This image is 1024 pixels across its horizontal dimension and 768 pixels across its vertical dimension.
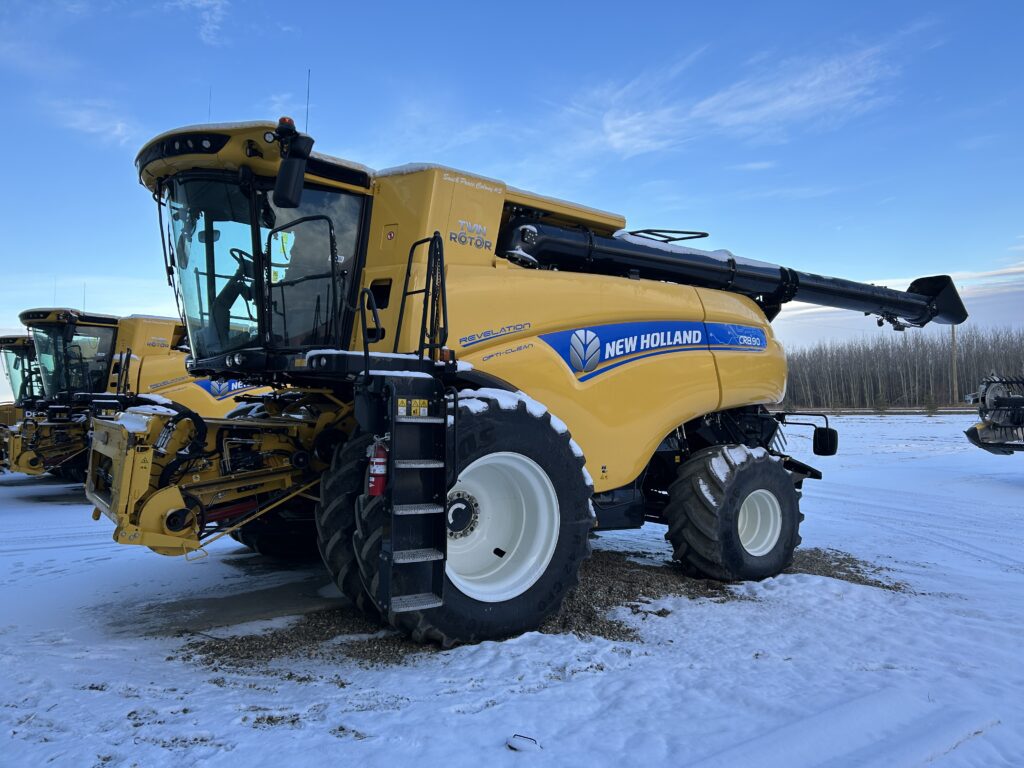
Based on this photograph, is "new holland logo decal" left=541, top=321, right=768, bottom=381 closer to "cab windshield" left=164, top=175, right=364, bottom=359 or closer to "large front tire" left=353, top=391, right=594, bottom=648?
"large front tire" left=353, top=391, right=594, bottom=648

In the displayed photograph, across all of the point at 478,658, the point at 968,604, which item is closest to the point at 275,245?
the point at 478,658

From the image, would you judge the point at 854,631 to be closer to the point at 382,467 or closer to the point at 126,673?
the point at 382,467

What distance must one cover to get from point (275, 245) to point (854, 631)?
4.35 meters

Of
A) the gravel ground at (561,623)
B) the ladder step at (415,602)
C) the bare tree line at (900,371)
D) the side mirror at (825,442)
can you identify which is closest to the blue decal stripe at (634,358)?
the gravel ground at (561,623)

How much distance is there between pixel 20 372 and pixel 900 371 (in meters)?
44.8

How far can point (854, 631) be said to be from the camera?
4379 millimetres

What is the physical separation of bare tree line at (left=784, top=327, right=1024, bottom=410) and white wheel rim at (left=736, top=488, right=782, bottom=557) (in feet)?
129

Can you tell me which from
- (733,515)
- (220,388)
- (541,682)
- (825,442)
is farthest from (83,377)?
(541,682)

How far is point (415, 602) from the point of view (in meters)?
3.74

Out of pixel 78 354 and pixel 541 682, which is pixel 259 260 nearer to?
pixel 541 682

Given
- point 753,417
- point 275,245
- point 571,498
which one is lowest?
point 571,498

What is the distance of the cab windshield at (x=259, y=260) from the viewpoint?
462cm

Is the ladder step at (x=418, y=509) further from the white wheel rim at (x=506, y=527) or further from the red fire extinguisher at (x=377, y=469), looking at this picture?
the white wheel rim at (x=506, y=527)

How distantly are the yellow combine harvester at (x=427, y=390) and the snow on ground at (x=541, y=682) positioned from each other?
0.55m
